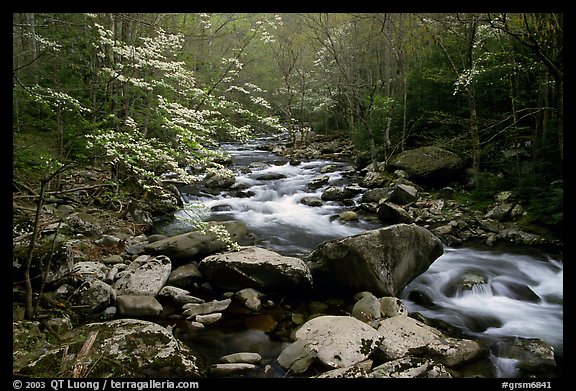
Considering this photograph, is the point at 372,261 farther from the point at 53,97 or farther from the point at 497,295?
the point at 53,97

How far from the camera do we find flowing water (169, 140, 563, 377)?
4.54 m

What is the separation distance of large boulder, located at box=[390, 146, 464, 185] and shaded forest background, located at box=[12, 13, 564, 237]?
0.40 metres

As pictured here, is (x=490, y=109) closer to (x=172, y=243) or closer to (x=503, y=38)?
(x=503, y=38)

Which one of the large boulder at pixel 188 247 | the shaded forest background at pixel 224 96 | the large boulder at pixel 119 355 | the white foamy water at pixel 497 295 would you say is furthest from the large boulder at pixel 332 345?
the shaded forest background at pixel 224 96

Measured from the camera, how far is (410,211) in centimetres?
A: 885

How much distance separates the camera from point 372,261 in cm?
486

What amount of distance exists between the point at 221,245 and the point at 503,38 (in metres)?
10.4

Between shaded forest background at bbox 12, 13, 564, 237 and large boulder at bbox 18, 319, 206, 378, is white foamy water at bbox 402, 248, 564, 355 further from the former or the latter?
large boulder at bbox 18, 319, 206, 378

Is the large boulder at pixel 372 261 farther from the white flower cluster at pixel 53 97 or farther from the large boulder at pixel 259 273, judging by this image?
the white flower cluster at pixel 53 97

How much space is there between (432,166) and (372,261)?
22.3ft

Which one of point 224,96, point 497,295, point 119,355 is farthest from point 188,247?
point 224,96

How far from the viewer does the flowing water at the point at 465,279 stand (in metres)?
4.54

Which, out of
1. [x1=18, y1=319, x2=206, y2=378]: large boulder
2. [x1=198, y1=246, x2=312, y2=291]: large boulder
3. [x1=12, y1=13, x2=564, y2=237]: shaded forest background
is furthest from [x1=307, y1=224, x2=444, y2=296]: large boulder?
[x1=18, y1=319, x2=206, y2=378]: large boulder
